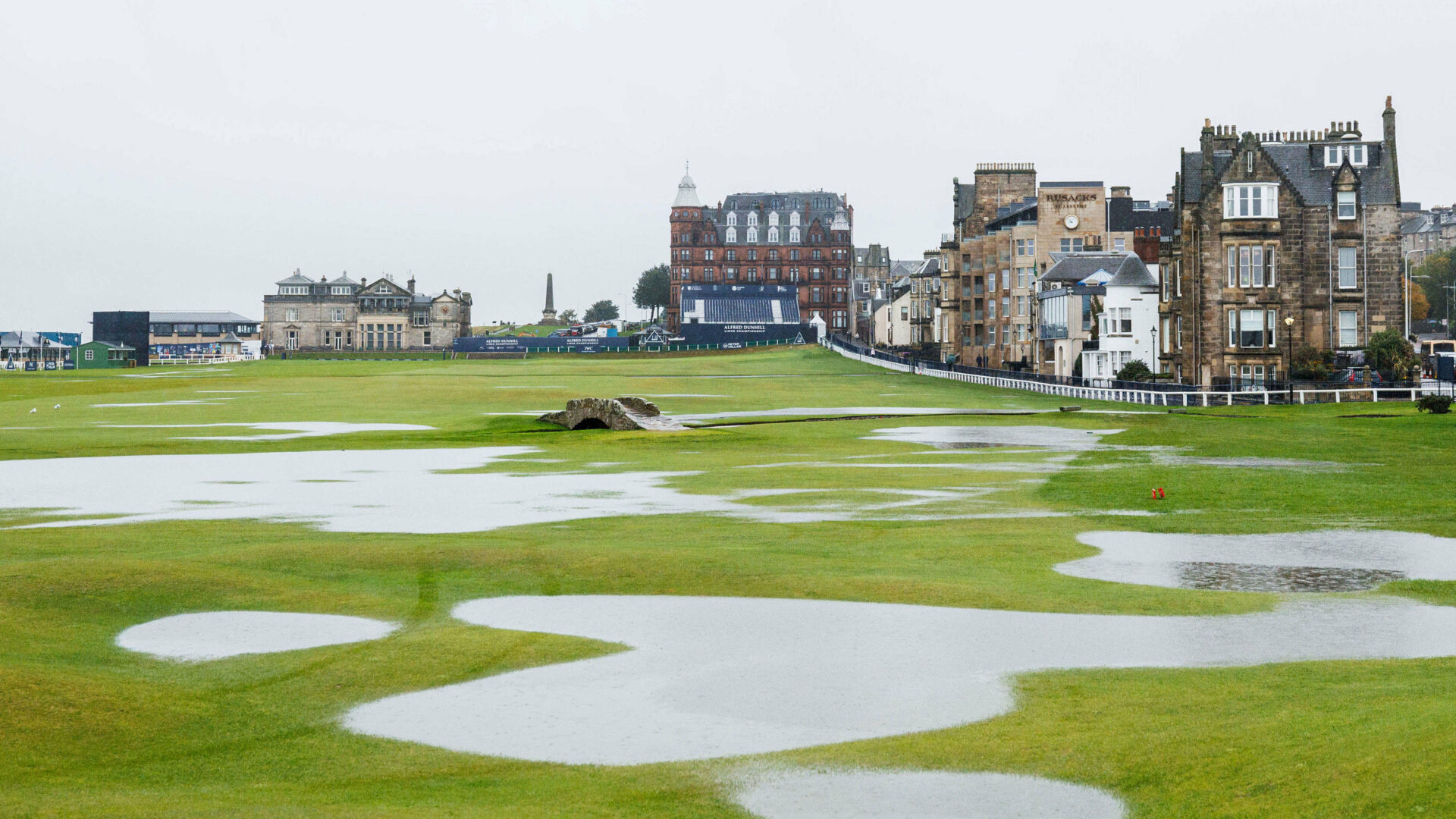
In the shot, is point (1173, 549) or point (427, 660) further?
point (1173, 549)

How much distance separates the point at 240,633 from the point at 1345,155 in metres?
82.3

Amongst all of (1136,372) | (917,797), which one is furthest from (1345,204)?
(917,797)

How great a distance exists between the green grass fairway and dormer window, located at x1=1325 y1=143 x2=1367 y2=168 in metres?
43.3

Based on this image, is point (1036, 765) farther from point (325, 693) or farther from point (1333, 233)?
point (1333, 233)

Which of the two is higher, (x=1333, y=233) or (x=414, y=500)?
(x=1333, y=233)

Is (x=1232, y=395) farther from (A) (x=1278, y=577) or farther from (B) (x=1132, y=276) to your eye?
(A) (x=1278, y=577)

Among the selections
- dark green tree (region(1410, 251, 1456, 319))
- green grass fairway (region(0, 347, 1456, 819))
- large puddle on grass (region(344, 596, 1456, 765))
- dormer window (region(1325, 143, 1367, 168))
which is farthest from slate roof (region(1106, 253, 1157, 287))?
dark green tree (region(1410, 251, 1456, 319))

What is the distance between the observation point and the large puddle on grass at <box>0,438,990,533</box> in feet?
95.3

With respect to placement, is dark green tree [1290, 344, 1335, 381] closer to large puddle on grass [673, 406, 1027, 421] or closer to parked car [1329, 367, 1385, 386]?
parked car [1329, 367, 1385, 386]

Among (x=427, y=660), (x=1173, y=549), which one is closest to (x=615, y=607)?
(x=427, y=660)

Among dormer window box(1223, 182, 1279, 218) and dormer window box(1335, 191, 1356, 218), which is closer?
dormer window box(1223, 182, 1279, 218)

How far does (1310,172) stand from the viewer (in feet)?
282

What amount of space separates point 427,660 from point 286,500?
17562 millimetres

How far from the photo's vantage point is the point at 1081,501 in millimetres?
31781
